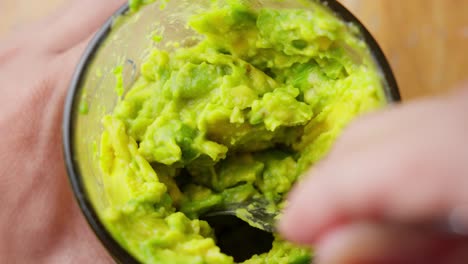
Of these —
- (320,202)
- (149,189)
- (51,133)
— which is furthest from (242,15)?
(320,202)

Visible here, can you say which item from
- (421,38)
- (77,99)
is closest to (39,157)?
(77,99)

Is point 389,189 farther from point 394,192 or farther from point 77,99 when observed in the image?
point 77,99

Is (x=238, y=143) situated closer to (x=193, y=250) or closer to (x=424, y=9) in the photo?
(x=193, y=250)

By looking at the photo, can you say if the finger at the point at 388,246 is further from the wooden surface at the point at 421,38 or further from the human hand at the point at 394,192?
the wooden surface at the point at 421,38

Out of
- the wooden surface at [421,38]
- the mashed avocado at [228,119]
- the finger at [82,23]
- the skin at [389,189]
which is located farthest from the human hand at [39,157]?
the skin at [389,189]

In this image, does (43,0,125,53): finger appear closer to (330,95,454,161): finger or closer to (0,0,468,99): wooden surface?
(0,0,468,99): wooden surface

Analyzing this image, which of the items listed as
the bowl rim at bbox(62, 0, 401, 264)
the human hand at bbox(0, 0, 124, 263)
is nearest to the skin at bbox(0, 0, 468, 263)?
the bowl rim at bbox(62, 0, 401, 264)
